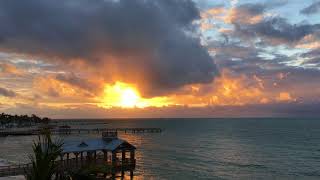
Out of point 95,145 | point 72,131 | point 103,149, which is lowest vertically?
point 103,149

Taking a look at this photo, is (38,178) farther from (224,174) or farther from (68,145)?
(224,174)

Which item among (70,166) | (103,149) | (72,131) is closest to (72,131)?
(72,131)

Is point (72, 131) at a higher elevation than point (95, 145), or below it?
higher

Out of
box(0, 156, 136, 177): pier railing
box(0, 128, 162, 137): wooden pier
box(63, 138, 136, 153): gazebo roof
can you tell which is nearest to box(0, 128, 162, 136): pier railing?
box(0, 128, 162, 137): wooden pier

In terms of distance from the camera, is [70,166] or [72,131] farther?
[72,131]

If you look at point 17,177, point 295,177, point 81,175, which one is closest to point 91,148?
point 17,177

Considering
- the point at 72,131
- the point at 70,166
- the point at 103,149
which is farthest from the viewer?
the point at 72,131

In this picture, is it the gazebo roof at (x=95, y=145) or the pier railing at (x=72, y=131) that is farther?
the pier railing at (x=72, y=131)

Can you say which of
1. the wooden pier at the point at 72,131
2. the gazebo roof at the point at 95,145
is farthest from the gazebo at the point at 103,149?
the wooden pier at the point at 72,131

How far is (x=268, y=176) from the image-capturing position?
2403 inches

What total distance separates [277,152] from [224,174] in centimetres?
4206

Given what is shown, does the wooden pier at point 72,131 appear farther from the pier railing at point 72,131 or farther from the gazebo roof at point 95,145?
the gazebo roof at point 95,145

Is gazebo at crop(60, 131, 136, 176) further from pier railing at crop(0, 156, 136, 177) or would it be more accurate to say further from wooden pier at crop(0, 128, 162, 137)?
wooden pier at crop(0, 128, 162, 137)

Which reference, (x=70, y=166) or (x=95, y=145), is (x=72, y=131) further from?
(x=70, y=166)
